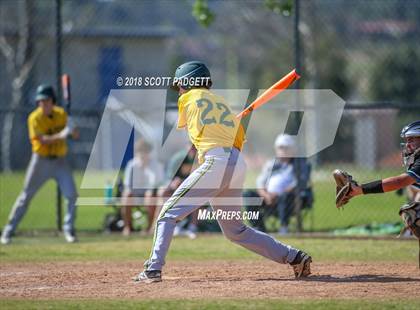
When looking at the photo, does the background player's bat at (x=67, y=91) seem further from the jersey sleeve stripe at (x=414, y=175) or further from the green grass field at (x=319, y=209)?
the jersey sleeve stripe at (x=414, y=175)

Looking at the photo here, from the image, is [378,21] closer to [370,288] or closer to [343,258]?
[343,258]

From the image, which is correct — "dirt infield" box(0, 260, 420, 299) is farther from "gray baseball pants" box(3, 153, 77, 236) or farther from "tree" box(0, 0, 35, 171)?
"tree" box(0, 0, 35, 171)

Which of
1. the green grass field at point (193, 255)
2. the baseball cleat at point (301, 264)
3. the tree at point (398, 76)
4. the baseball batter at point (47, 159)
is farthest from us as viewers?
the tree at point (398, 76)

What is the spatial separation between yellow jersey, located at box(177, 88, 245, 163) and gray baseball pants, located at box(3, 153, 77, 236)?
476cm

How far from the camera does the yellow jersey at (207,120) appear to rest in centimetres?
800

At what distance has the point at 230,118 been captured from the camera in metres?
8.10

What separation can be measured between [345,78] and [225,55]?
16.5 feet

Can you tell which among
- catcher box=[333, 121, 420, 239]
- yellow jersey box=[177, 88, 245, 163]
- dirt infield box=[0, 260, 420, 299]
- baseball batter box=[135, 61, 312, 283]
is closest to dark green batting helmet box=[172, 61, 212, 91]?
baseball batter box=[135, 61, 312, 283]

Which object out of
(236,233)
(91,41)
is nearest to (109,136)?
(91,41)

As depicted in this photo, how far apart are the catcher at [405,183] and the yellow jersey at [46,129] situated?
5.80 metres

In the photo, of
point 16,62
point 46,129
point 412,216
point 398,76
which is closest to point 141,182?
point 46,129

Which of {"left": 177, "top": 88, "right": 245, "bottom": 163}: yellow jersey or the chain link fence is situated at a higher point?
the chain link fence

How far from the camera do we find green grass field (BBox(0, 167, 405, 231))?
15.0 metres

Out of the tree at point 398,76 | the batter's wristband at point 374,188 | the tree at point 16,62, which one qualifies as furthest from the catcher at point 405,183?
the tree at point 398,76
